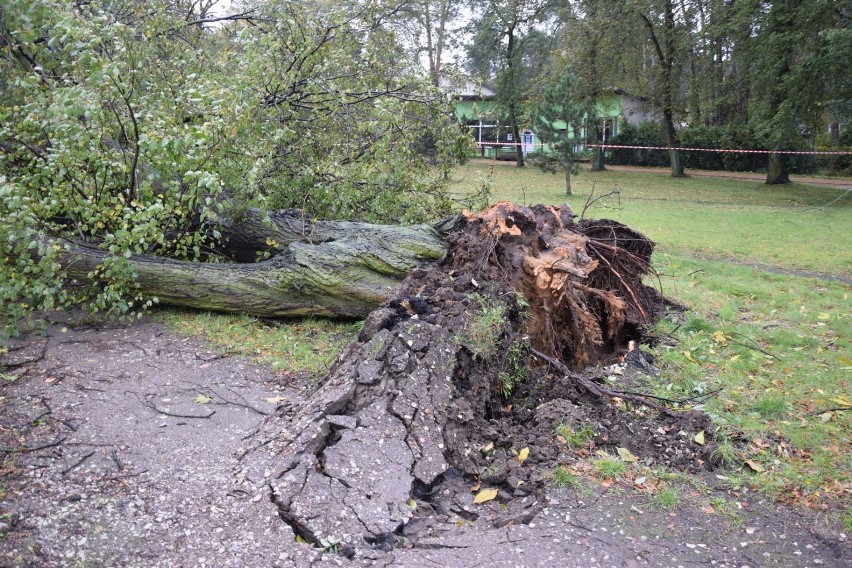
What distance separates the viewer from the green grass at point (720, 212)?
34.2ft

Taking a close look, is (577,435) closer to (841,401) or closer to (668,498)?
(668,498)

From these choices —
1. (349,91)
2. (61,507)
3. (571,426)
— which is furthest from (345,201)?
(61,507)

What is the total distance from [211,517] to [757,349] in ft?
14.3

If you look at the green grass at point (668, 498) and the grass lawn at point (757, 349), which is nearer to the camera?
the green grass at point (668, 498)

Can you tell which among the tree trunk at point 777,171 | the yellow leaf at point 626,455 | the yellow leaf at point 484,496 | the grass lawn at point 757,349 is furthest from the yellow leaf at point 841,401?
the tree trunk at point 777,171

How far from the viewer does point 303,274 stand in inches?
225

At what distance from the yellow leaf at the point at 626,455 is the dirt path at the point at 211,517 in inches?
11.7

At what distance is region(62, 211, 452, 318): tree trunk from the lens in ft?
18.5

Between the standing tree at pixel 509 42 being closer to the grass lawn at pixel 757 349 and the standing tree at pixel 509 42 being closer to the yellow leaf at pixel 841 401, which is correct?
the grass lawn at pixel 757 349

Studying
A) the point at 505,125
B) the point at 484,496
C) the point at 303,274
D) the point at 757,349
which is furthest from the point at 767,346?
the point at 505,125

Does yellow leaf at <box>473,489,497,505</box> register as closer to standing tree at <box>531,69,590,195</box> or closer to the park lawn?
the park lawn

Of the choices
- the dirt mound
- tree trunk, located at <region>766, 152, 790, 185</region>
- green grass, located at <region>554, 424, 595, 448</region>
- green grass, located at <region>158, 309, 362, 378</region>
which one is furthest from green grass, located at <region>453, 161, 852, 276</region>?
green grass, located at <region>554, 424, 595, 448</region>

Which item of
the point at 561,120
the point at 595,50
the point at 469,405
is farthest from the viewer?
the point at 595,50

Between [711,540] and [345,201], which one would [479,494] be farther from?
[345,201]
